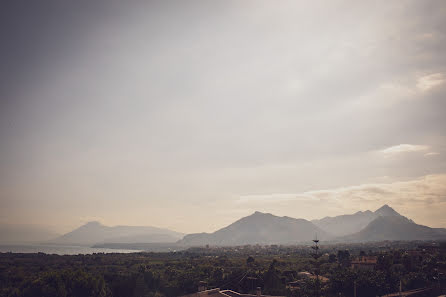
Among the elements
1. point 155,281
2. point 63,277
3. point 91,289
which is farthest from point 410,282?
point 63,277

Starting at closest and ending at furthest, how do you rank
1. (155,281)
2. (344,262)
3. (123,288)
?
1. (123,288)
2. (155,281)
3. (344,262)

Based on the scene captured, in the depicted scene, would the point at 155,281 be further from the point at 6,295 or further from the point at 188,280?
the point at 6,295

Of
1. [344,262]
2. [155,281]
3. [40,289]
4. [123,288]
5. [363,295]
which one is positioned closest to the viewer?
[363,295]

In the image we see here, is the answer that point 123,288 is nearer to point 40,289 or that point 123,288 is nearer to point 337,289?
point 40,289

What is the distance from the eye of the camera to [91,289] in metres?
47.9

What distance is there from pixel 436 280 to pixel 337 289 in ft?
53.2

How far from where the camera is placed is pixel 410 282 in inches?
1961

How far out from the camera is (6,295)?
157 feet

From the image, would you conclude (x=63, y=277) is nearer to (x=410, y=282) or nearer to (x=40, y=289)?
(x=40, y=289)

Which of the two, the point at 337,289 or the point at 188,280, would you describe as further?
the point at 188,280

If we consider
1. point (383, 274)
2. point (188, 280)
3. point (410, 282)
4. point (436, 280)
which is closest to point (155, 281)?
point (188, 280)

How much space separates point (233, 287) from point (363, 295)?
17.5m

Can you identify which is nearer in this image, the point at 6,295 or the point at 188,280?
the point at 6,295

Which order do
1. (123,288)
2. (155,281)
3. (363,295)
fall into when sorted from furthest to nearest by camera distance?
(155,281) → (123,288) → (363,295)
